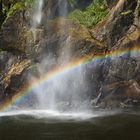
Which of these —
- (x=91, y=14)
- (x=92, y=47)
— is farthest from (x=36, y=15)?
(x=92, y=47)

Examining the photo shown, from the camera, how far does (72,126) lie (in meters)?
20.8

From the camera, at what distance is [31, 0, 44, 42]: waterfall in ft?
105

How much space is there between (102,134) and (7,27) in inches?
688

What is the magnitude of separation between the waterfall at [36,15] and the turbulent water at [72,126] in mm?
9459

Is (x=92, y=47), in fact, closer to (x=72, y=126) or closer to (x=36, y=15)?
(x=36, y=15)

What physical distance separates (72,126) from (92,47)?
10.1 meters

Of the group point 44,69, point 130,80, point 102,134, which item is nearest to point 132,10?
point 130,80

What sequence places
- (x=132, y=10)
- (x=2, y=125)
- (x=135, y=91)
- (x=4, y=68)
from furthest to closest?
(x=4, y=68) → (x=132, y=10) → (x=135, y=91) → (x=2, y=125)

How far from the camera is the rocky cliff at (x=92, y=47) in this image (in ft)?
91.6

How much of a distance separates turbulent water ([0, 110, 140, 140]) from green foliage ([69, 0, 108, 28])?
926 cm

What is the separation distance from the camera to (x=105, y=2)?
32312mm

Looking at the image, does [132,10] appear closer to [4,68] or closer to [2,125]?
[4,68]

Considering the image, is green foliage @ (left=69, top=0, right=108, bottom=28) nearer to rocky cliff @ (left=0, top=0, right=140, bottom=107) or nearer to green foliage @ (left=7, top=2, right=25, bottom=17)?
rocky cliff @ (left=0, top=0, right=140, bottom=107)

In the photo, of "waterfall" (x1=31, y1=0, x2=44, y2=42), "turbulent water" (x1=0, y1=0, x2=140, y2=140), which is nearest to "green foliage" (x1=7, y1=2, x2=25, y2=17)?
"waterfall" (x1=31, y1=0, x2=44, y2=42)
